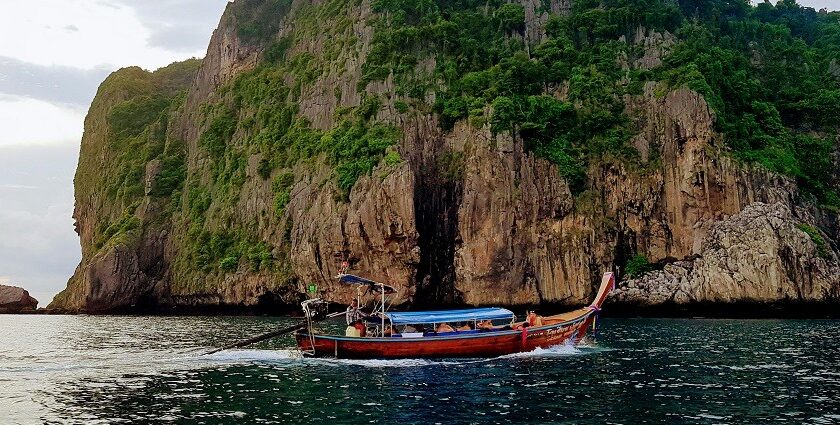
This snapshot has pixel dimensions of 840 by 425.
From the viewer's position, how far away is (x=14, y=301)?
117m

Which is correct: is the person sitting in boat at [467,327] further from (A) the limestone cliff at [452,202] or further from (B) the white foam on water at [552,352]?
(A) the limestone cliff at [452,202]

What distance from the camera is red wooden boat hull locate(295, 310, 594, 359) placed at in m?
39.7

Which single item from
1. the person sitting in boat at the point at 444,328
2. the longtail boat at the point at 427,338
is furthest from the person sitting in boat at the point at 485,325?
the person sitting in boat at the point at 444,328

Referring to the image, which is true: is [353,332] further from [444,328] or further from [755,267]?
[755,267]

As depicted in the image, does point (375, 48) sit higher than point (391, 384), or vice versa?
point (375, 48)

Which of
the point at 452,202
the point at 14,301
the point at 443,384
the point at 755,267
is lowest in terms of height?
the point at 443,384

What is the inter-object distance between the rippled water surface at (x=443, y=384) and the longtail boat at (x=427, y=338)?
1117 millimetres

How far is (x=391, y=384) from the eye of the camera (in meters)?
31.1

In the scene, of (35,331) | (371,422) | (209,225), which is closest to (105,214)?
(209,225)

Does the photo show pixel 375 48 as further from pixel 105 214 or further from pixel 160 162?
pixel 105 214

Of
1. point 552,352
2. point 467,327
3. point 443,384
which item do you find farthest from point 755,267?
point 443,384

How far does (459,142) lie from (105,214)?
64.0 m

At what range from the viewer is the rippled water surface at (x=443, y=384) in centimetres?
2453

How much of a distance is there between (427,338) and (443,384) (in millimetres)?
8978
